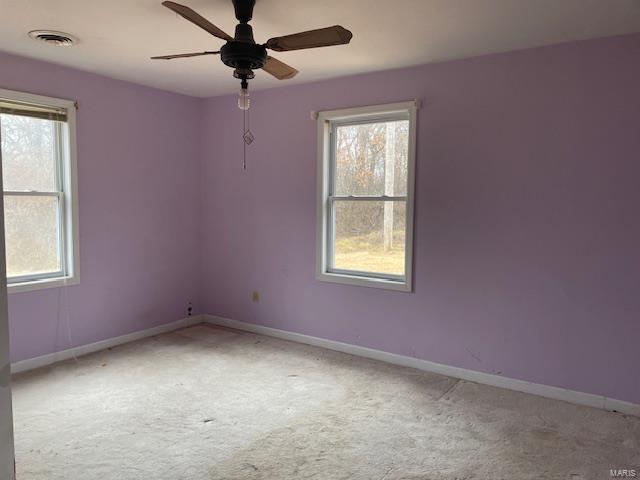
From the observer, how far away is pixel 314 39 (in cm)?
231

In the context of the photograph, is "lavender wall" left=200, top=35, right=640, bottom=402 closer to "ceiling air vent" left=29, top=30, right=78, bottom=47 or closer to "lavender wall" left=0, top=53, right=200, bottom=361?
"lavender wall" left=0, top=53, right=200, bottom=361

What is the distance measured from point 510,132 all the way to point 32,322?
3905 millimetres

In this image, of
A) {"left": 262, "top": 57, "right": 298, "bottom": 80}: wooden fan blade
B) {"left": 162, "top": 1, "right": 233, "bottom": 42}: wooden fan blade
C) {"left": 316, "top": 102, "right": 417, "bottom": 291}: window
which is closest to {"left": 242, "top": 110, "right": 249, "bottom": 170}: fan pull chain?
{"left": 316, "top": 102, "right": 417, "bottom": 291}: window

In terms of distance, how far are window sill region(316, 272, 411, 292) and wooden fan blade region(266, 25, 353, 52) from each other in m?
2.12

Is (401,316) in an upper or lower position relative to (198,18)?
lower

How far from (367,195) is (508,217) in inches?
47.0

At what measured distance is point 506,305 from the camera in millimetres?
3434

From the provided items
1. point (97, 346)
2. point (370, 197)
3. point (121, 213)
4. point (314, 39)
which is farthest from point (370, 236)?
point (97, 346)

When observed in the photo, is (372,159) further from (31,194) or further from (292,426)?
(31,194)

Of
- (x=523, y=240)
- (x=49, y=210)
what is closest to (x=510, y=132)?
(x=523, y=240)

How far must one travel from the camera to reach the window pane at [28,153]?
3.56 m

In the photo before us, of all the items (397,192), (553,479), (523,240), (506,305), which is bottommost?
(553,479)

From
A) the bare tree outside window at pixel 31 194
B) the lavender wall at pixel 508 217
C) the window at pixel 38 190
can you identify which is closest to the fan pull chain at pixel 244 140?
the lavender wall at pixel 508 217

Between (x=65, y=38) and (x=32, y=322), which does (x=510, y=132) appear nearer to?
(x=65, y=38)
